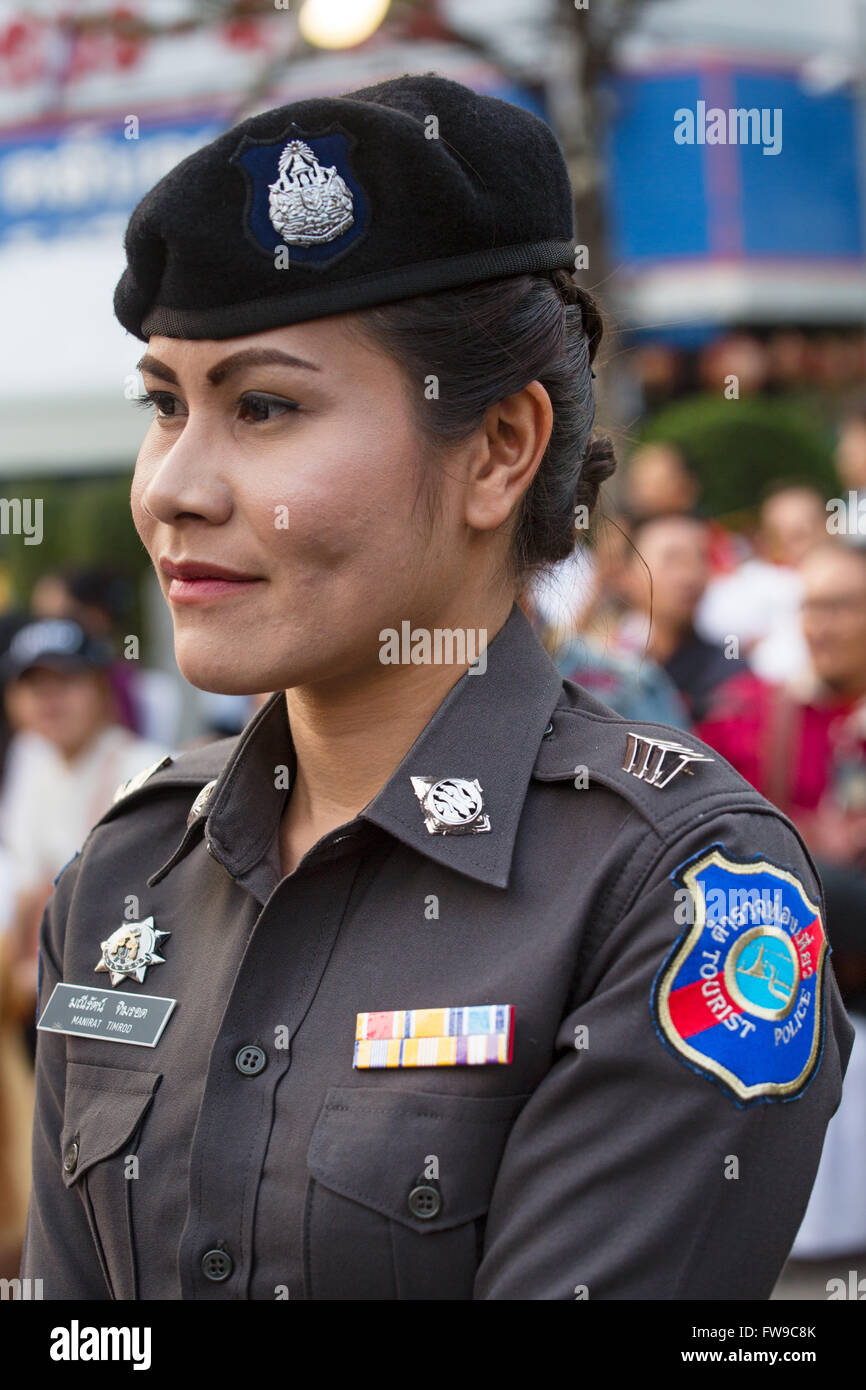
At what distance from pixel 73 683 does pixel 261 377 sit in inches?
145

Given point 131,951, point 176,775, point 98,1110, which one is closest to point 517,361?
point 176,775

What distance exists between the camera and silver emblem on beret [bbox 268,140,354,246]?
159 cm

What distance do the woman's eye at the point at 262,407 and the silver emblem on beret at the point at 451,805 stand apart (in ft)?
1.33

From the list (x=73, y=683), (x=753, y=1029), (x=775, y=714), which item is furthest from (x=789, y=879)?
(x=73, y=683)

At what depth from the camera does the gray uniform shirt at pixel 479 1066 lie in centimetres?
140

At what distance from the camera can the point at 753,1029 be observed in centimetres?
143

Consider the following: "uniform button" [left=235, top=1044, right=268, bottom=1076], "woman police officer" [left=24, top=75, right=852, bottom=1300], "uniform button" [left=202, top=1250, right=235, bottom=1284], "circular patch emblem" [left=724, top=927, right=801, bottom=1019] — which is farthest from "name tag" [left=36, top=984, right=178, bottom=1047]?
"circular patch emblem" [left=724, top=927, right=801, bottom=1019]

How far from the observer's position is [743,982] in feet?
4.73

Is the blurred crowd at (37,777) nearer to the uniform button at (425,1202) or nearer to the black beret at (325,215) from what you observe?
the black beret at (325,215)

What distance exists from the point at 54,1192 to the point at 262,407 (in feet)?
2.99

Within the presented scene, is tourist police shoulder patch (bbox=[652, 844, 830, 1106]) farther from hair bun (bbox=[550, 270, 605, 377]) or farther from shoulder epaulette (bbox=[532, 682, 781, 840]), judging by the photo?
hair bun (bbox=[550, 270, 605, 377])

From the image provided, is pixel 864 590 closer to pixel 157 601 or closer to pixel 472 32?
pixel 472 32

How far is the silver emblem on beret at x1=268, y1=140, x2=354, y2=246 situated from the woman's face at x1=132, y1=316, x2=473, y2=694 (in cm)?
9

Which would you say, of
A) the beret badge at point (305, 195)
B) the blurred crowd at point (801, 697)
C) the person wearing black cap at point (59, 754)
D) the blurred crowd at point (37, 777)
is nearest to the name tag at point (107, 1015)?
the beret badge at point (305, 195)
